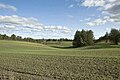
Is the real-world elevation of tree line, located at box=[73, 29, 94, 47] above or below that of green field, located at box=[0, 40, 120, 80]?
above

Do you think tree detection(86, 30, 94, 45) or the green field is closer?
the green field

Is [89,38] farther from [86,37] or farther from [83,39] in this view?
[83,39]

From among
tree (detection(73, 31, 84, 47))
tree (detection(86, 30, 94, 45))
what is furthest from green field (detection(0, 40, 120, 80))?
tree (detection(86, 30, 94, 45))

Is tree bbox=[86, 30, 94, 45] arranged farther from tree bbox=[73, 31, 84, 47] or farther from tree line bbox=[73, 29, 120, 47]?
tree bbox=[73, 31, 84, 47]

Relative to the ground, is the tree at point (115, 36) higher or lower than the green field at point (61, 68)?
higher

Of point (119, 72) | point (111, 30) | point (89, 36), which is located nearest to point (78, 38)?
point (89, 36)

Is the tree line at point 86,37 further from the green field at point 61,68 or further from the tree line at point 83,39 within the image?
the green field at point 61,68

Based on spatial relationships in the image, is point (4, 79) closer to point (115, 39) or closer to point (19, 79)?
point (19, 79)

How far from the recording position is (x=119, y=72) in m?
16.1

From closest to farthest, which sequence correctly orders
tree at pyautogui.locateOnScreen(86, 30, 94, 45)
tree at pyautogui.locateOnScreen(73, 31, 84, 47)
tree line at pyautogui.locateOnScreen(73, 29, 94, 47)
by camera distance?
tree at pyautogui.locateOnScreen(73, 31, 84, 47) < tree line at pyautogui.locateOnScreen(73, 29, 94, 47) < tree at pyautogui.locateOnScreen(86, 30, 94, 45)

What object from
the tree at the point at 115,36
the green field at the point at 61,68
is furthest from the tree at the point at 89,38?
the green field at the point at 61,68

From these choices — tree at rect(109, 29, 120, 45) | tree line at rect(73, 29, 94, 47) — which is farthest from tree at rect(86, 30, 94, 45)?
tree at rect(109, 29, 120, 45)

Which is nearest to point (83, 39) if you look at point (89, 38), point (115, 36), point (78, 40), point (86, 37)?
point (86, 37)

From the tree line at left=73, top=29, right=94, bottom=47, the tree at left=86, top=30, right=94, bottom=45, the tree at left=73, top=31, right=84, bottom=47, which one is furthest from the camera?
the tree at left=86, top=30, right=94, bottom=45
